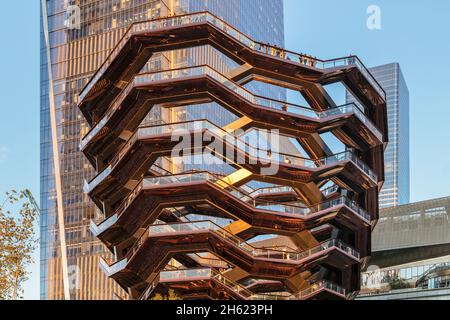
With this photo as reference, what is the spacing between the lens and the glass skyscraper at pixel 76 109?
435ft

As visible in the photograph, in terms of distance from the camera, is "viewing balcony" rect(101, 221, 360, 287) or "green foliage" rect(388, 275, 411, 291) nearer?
"viewing balcony" rect(101, 221, 360, 287)

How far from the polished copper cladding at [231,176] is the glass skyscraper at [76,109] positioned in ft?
205

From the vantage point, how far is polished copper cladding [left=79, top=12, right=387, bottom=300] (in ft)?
196

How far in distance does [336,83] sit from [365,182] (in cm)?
805

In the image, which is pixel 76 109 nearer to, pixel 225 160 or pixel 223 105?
pixel 223 105

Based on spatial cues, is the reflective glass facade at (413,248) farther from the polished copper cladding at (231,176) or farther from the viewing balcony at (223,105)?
the viewing balcony at (223,105)

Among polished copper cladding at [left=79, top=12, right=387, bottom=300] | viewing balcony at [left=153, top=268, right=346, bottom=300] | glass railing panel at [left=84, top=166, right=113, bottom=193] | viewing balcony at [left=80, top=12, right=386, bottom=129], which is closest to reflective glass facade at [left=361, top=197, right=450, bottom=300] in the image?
polished copper cladding at [left=79, top=12, right=387, bottom=300]

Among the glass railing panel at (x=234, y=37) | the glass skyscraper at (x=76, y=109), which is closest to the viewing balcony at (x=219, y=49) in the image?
the glass railing panel at (x=234, y=37)

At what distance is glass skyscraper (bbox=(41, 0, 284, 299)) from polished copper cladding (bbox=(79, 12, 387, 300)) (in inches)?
2455

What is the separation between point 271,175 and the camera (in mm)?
61219

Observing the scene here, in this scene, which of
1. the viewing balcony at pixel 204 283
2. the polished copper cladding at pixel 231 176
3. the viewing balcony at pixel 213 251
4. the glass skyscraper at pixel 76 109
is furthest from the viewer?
the glass skyscraper at pixel 76 109

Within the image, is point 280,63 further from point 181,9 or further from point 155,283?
point 181,9

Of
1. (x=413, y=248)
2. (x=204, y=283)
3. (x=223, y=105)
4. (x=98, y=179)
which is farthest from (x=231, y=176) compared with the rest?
(x=413, y=248)

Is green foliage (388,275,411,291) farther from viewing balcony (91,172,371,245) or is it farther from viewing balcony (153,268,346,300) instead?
viewing balcony (153,268,346,300)
